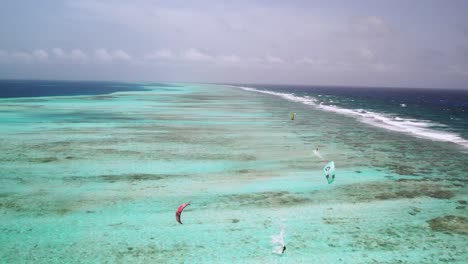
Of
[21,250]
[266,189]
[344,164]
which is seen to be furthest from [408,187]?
[21,250]

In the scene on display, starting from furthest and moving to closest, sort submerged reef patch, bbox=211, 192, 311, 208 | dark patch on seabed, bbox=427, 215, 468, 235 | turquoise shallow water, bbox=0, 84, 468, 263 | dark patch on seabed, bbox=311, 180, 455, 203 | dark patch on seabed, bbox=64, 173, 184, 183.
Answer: dark patch on seabed, bbox=64, 173, 184, 183
dark patch on seabed, bbox=311, 180, 455, 203
submerged reef patch, bbox=211, 192, 311, 208
dark patch on seabed, bbox=427, 215, 468, 235
turquoise shallow water, bbox=0, 84, 468, 263

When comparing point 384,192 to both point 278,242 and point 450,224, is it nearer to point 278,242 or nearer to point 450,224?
point 450,224

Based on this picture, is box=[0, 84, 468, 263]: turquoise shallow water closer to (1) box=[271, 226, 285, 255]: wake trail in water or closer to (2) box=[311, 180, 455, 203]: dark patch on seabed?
(2) box=[311, 180, 455, 203]: dark patch on seabed

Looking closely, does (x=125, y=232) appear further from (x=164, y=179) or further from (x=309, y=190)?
(x=309, y=190)

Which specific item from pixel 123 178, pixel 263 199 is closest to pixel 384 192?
pixel 263 199

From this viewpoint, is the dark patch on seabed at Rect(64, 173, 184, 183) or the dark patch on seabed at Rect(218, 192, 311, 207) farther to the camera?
the dark patch on seabed at Rect(64, 173, 184, 183)

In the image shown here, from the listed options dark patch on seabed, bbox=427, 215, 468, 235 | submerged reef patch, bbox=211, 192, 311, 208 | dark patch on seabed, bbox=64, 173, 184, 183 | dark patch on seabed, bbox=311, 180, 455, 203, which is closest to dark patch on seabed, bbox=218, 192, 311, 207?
submerged reef patch, bbox=211, 192, 311, 208
